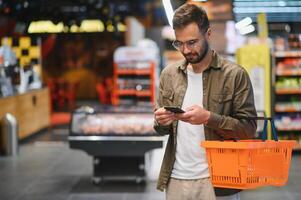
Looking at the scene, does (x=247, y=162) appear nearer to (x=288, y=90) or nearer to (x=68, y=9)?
(x=288, y=90)

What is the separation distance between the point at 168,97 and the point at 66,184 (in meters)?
5.10

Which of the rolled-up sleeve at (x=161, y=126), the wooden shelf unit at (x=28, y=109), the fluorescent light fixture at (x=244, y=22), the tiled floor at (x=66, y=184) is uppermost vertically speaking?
the fluorescent light fixture at (x=244, y=22)

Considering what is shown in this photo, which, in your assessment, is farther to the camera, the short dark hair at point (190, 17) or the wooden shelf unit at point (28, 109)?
the wooden shelf unit at point (28, 109)

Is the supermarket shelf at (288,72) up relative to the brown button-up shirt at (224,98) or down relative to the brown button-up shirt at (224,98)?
down

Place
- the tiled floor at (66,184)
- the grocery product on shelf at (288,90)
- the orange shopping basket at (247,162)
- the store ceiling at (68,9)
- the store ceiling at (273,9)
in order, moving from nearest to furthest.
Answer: the orange shopping basket at (247,162) → the tiled floor at (66,184) → the grocery product on shelf at (288,90) → the store ceiling at (68,9) → the store ceiling at (273,9)

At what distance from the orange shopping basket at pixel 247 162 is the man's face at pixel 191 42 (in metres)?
0.40

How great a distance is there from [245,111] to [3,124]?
808 centimetres

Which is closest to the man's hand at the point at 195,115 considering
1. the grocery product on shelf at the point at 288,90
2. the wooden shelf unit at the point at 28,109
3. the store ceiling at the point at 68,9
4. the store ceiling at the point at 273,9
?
the grocery product on shelf at the point at 288,90

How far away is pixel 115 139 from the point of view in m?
7.16

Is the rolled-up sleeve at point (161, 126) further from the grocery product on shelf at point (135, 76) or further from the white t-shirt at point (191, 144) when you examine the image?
the grocery product on shelf at point (135, 76)

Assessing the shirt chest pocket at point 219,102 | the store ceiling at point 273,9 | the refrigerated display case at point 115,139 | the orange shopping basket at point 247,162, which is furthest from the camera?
the store ceiling at point 273,9

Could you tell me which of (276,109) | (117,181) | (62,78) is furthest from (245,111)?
(62,78)

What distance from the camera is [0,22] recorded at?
15828 mm

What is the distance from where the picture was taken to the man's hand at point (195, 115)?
247 cm
